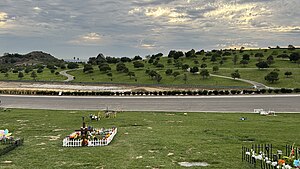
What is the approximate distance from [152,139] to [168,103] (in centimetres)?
2487

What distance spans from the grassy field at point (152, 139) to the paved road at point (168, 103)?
614cm

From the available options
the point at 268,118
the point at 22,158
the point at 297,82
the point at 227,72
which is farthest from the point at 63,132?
the point at 227,72

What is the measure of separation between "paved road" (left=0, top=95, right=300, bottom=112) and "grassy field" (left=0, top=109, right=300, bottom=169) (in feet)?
20.1

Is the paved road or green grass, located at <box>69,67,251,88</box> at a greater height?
green grass, located at <box>69,67,251,88</box>

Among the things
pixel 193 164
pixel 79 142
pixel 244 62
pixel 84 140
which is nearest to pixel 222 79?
pixel 244 62

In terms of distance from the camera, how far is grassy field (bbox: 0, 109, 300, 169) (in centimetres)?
1644

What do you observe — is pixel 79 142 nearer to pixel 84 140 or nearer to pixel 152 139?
pixel 84 140

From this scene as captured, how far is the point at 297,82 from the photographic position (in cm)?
8000

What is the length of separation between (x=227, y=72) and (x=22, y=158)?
285 ft

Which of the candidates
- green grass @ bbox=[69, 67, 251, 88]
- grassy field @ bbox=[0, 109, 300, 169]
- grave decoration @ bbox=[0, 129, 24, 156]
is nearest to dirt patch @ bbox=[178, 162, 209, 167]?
grassy field @ bbox=[0, 109, 300, 169]

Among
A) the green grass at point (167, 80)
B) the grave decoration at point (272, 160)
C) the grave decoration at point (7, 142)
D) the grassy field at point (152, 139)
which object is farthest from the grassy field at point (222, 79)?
the grave decoration at point (272, 160)

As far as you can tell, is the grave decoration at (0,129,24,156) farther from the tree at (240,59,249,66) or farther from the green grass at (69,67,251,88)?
the tree at (240,59,249,66)

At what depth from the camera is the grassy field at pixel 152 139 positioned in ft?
53.9

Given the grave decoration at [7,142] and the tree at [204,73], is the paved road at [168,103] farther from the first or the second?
the tree at [204,73]
